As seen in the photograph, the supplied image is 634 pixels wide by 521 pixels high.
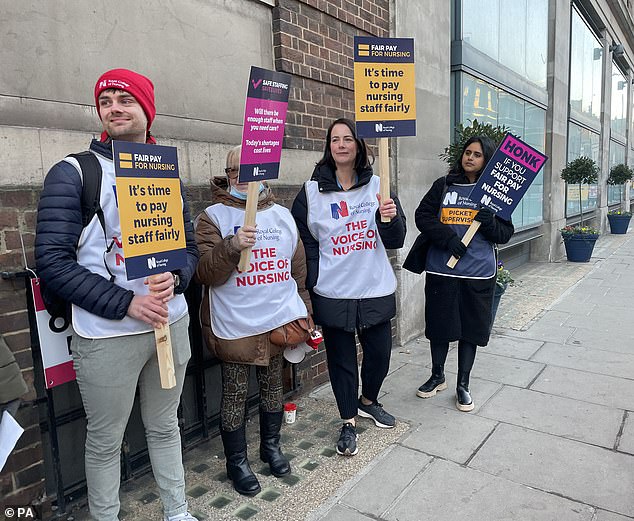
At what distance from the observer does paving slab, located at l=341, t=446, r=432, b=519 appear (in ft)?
9.27

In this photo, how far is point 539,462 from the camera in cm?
319

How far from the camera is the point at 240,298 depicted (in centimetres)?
287

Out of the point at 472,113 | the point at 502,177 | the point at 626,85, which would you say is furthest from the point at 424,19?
the point at 626,85

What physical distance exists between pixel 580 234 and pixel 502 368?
24.8 ft

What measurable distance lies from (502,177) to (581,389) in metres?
2.00

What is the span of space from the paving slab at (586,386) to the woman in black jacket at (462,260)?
0.89 meters

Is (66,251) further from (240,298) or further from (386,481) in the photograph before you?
(386,481)

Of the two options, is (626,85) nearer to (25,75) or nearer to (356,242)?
(356,242)

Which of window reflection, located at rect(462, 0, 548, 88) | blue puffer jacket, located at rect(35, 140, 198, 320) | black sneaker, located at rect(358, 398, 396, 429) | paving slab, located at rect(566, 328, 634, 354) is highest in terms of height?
window reflection, located at rect(462, 0, 548, 88)

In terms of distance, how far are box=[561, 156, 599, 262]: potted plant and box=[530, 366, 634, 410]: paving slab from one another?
7249 millimetres

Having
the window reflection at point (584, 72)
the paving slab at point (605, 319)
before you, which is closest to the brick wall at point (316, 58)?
the paving slab at point (605, 319)

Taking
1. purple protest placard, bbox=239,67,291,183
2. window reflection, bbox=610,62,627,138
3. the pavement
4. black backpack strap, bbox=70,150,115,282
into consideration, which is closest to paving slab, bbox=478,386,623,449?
the pavement

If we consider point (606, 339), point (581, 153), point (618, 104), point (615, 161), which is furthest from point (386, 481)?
point (618, 104)

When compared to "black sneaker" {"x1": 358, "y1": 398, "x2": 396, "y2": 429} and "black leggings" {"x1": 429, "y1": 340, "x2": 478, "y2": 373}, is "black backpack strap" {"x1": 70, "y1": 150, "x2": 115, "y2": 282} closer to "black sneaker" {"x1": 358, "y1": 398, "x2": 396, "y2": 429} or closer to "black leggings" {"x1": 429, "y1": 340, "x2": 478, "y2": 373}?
"black sneaker" {"x1": 358, "y1": 398, "x2": 396, "y2": 429}
